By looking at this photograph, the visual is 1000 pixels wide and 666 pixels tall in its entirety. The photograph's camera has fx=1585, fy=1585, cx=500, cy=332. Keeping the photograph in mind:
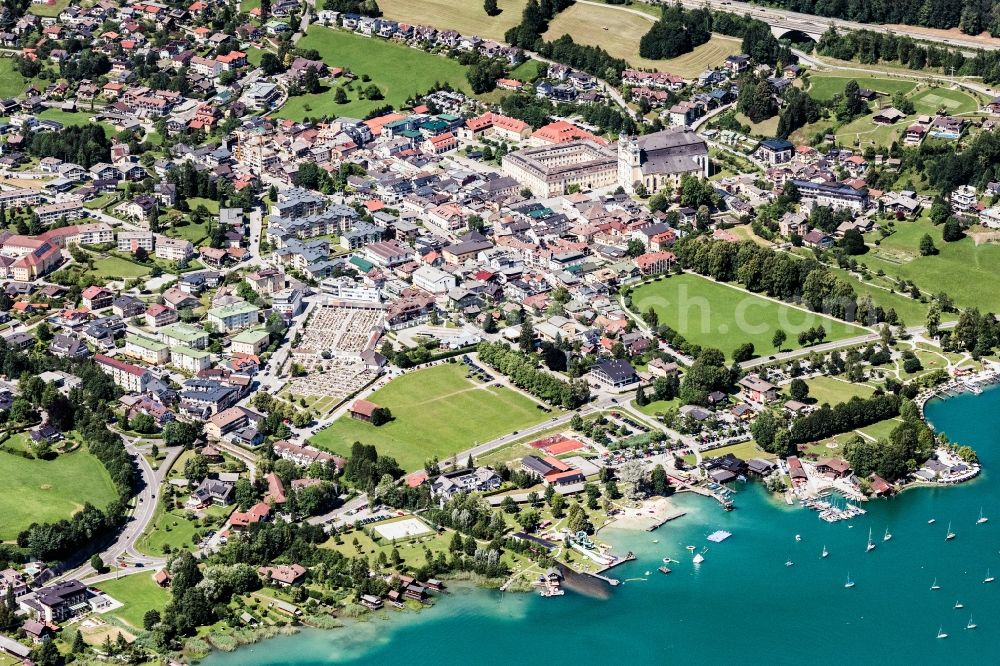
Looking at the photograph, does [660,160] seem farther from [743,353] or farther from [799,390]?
[799,390]

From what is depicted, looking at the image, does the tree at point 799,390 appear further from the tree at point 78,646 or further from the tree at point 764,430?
the tree at point 78,646

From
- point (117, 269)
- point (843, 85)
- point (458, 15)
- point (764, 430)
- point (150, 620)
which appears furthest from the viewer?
point (458, 15)

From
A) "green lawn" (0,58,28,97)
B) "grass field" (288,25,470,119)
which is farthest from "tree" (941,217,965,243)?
"green lawn" (0,58,28,97)

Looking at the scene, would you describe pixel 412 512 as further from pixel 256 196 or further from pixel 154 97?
pixel 154 97

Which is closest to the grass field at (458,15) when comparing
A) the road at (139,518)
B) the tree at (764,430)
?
the tree at (764,430)

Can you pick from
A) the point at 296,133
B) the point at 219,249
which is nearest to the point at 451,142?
the point at 296,133

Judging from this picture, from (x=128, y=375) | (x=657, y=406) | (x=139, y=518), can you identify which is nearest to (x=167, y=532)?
(x=139, y=518)
